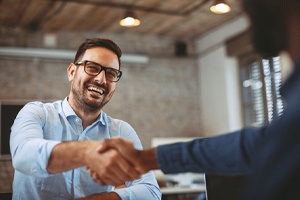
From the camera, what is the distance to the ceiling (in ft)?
16.5

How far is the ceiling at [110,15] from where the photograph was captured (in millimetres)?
5023

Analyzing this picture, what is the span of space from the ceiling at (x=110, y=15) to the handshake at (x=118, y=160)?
3961mm

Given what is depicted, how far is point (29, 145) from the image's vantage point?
1.22 m

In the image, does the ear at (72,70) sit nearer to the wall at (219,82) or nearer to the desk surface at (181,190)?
the desk surface at (181,190)

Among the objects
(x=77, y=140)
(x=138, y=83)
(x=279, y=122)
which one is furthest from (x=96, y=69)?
(x=138, y=83)

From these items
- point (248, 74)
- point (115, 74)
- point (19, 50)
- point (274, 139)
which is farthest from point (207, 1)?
point (274, 139)

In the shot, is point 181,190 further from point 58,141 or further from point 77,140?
point 58,141

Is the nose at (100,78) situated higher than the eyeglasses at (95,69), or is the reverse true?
the eyeglasses at (95,69)

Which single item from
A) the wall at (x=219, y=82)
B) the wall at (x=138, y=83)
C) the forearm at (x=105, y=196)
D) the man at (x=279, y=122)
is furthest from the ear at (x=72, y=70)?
the wall at (x=219, y=82)

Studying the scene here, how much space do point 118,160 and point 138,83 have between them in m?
5.23

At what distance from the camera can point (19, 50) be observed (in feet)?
18.5

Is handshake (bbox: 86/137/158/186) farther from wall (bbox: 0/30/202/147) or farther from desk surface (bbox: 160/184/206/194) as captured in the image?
wall (bbox: 0/30/202/147)

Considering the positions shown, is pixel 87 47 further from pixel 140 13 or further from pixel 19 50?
pixel 19 50

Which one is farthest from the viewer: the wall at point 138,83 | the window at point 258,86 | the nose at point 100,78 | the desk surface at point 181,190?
the wall at point 138,83
